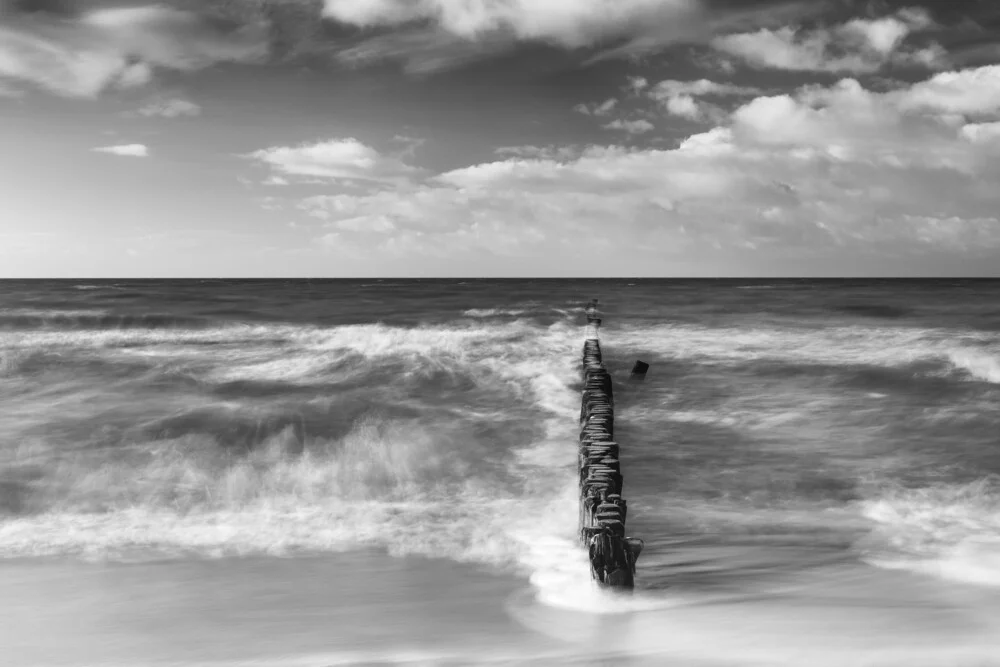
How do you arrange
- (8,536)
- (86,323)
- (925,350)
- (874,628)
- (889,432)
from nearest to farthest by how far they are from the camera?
(874,628)
(8,536)
(889,432)
(925,350)
(86,323)

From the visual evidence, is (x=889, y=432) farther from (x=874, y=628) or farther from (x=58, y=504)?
(x=58, y=504)

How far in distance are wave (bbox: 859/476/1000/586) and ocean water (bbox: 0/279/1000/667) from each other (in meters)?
0.04

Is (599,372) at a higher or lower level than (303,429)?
higher

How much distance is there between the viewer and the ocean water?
198 inches

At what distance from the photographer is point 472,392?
1523 centimetres

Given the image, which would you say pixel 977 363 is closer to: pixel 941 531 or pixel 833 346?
pixel 833 346

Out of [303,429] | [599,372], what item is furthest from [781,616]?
[303,429]

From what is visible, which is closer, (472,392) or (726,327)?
(472,392)

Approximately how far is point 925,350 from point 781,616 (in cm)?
2153

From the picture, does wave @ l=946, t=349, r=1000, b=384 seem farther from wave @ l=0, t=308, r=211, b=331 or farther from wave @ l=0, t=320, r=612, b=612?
wave @ l=0, t=308, r=211, b=331

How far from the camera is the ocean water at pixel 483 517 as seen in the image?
16.5ft

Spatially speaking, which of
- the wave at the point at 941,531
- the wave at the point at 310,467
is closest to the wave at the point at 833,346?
the wave at the point at 310,467

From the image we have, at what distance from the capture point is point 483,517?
7.57 metres

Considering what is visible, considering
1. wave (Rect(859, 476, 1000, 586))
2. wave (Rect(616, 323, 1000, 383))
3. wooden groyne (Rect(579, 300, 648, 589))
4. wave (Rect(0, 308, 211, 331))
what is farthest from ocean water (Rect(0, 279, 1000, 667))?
wave (Rect(0, 308, 211, 331))
